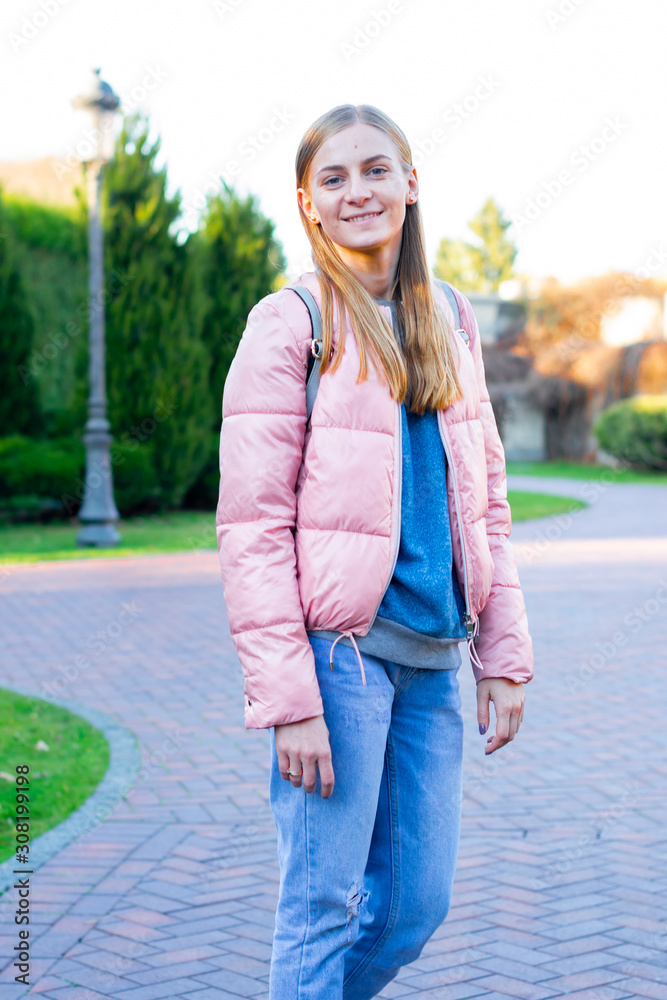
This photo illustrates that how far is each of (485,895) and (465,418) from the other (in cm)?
196

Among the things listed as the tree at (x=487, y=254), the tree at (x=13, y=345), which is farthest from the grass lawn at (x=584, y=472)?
the tree at (x=487, y=254)

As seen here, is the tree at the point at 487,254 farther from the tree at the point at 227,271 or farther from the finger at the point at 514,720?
the finger at the point at 514,720

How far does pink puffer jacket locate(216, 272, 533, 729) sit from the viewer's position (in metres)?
1.87

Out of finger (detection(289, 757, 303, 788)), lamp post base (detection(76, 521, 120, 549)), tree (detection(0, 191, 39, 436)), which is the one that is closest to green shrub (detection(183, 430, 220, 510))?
tree (detection(0, 191, 39, 436))

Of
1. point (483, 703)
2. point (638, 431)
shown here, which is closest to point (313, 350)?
point (483, 703)

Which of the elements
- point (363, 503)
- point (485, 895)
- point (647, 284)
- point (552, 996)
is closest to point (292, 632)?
point (363, 503)

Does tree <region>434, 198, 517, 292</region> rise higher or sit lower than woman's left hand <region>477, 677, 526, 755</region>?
higher

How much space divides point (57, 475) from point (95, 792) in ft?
37.1

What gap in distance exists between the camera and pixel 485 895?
3.46 m

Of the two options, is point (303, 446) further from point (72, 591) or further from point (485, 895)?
point (72, 591)

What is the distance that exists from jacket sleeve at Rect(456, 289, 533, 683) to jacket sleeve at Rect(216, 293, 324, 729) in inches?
18.3

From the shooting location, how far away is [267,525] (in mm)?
1887

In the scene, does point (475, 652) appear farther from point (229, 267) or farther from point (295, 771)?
point (229, 267)

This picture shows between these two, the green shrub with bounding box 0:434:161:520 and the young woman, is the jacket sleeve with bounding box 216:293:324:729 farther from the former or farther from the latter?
the green shrub with bounding box 0:434:161:520
